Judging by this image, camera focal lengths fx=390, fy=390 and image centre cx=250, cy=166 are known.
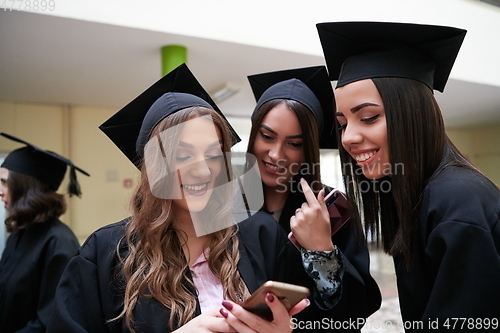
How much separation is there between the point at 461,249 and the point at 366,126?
30 centimetres

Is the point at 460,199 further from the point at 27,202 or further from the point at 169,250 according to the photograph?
the point at 27,202

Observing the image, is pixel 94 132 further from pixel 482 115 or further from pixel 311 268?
pixel 482 115

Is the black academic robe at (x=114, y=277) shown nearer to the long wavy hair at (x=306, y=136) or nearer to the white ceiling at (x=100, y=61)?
the long wavy hair at (x=306, y=136)

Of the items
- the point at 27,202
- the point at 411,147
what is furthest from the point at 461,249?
the point at 27,202

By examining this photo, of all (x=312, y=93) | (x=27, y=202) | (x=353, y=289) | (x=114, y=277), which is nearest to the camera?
(x=114, y=277)

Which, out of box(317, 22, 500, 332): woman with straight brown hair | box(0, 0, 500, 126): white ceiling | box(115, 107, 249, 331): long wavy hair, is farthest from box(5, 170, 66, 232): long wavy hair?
box(317, 22, 500, 332): woman with straight brown hair

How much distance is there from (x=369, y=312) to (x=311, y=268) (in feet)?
0.90

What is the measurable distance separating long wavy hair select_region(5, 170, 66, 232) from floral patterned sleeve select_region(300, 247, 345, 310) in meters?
1.25

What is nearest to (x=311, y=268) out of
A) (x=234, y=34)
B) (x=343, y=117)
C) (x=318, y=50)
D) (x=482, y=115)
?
(x=343, y=117)

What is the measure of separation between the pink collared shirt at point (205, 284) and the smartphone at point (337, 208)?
327mm

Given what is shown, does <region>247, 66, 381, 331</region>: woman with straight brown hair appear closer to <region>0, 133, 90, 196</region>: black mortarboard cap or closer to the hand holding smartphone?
the hand holding smartphone

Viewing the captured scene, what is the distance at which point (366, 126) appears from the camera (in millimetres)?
812

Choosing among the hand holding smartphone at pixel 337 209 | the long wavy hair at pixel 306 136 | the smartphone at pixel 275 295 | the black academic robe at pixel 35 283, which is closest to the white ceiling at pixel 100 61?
the long wavy hair at pixel 306 136

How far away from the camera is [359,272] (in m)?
1.07
